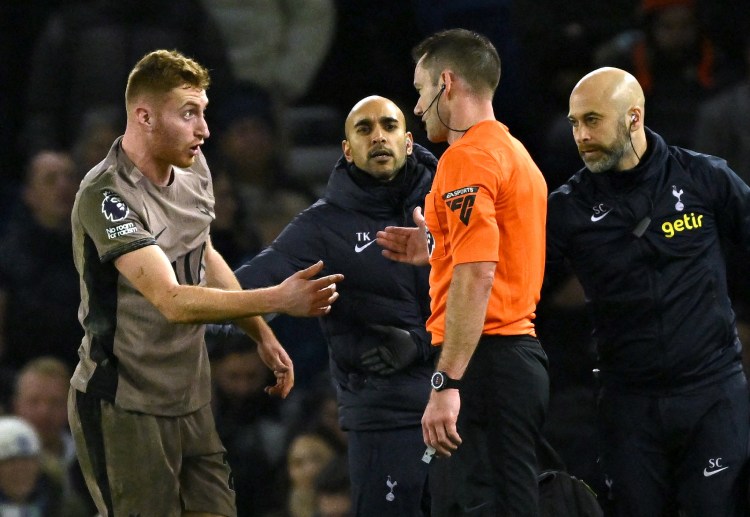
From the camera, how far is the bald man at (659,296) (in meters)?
4.99

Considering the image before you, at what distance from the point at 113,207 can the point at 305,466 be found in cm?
286

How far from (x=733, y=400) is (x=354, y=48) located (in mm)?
4055

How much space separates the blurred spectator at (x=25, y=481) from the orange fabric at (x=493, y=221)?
9.93 feet

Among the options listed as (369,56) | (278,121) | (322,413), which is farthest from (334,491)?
(369,56)

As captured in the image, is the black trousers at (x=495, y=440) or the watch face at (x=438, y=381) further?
the black trousers at (x=495, y=440)

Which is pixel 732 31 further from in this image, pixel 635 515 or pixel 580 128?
pixel 635 515

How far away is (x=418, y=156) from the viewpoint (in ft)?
18.5

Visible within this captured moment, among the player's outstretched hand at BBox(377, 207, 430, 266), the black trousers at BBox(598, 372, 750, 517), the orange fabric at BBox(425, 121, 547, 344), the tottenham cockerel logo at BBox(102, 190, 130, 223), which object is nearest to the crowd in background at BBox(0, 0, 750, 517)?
the black trousers at BBox(598, 372, 750, 517)

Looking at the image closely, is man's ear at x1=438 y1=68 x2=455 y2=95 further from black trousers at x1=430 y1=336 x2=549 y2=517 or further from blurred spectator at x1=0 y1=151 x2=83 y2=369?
blurred spectator at x1=0 y1=151 x2=83 y2=369

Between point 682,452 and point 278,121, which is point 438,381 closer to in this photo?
point 682,452

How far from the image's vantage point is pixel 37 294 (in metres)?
7.86

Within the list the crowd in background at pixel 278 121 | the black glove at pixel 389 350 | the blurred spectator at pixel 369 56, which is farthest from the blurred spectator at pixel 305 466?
the blurred spectator at pixel 369 56

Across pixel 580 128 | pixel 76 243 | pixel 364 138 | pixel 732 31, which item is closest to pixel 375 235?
pixel 364 138

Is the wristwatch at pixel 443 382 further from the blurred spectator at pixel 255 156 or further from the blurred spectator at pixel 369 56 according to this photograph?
the blurred spectator at pixel 369 56
